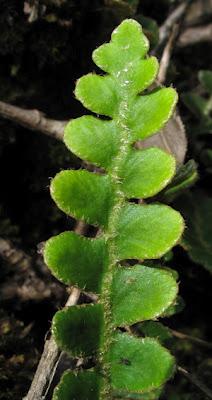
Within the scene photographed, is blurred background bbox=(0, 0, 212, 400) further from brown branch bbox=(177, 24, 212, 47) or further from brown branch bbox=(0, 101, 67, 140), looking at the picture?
brown branch bbox=(177, 24, 212, 47)

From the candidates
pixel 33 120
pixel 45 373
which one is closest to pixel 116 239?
pixel 45 373

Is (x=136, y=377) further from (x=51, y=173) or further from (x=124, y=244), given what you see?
(x=51, y=173)

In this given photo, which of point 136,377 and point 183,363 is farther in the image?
point 183,363

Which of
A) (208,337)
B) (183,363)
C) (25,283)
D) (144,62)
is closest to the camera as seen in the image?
(144,62)

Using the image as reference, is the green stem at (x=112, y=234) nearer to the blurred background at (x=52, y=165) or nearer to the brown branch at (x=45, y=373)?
the brown branch at (x=45, y=373)

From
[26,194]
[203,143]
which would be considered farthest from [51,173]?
[203,143]

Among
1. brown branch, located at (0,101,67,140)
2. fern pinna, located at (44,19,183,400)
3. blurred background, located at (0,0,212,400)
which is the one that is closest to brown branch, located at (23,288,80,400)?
fern pinna, located at (44,19,183,400)
